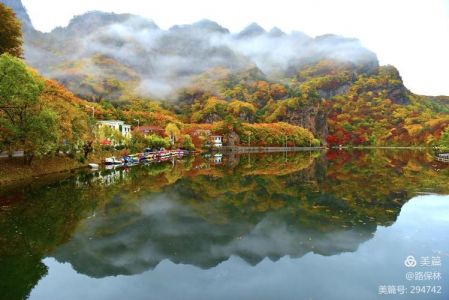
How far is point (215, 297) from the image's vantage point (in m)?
12.7

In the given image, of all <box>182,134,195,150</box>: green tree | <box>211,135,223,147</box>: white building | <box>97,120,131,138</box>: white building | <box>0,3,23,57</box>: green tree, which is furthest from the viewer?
<box>211,135,223,147</box>: white building

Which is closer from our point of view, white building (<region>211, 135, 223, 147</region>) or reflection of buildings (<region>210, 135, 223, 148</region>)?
reflection of buildings (<region>210, 135, 223, 148</region>)

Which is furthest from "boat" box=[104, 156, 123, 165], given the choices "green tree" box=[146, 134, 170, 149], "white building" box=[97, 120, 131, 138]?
"white building" box=[97, 120, 131, 138]

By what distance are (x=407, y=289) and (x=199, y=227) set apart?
11.4 meters

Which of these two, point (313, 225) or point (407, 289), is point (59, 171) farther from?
point (407, 289)

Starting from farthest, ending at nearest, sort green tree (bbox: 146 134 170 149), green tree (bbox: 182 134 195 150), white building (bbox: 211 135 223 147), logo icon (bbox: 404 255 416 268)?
white building (bbox: 211 135 223 147) → green tree (bbox: 182 134 195 150) → green tree (bbox: 146 134 170 149) → logo icon (bbox: 404 255 416 268)

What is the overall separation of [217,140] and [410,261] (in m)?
119

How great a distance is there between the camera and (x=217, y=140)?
13338 cm

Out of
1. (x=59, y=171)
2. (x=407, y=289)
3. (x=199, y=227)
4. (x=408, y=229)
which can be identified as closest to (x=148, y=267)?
(x=199, y=227)

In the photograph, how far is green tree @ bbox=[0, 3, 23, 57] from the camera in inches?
1834

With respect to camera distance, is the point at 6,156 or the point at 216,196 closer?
the point at 216,196

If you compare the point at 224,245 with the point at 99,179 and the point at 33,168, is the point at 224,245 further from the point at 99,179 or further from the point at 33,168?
the point at 33,168

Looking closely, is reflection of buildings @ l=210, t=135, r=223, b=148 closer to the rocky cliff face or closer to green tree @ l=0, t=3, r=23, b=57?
the rocky cliff face

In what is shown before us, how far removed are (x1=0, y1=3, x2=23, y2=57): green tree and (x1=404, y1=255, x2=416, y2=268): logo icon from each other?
160 ft
